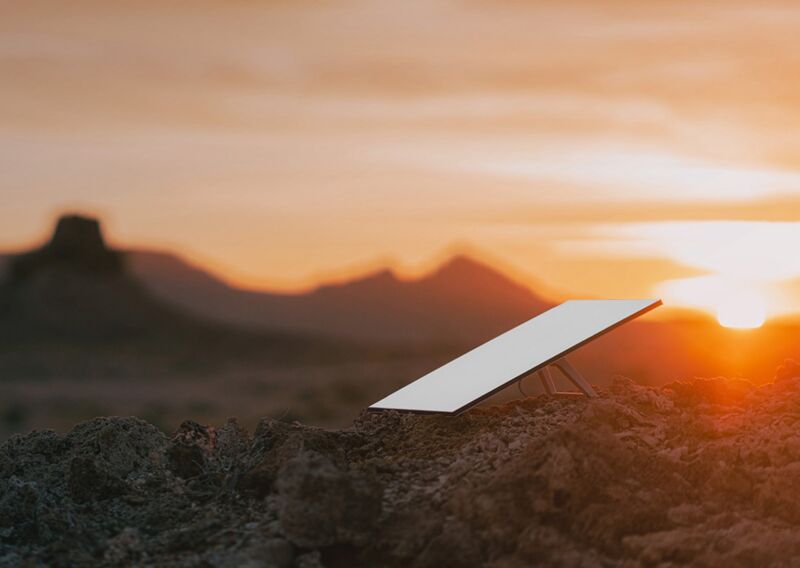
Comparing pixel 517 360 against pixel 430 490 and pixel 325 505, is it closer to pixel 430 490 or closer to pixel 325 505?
pixel 430 490

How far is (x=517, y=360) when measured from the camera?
7.18m

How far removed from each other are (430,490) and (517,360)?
1.50 m

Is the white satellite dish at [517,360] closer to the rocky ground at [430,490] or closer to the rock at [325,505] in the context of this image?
the rocky ground at [430,490]

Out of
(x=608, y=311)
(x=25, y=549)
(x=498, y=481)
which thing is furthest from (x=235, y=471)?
(x=608, y=311)

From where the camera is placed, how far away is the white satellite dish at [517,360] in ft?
22.2

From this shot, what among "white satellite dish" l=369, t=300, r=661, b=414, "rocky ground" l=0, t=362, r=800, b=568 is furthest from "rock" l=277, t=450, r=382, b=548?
"white satellite dish" l=369, t=300, r=661, b=414

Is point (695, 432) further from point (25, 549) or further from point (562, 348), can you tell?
point (25, 549)

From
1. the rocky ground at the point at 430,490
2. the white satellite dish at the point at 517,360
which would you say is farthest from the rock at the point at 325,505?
the white satellite dish at the point at 517,360

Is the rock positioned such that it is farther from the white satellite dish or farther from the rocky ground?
the white satellite dish

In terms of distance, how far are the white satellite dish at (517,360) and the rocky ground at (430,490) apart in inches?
9.2

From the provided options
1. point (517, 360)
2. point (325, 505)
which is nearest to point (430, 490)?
point (325, 505)

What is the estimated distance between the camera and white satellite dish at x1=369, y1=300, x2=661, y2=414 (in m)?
6.78

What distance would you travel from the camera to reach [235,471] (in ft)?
21.4

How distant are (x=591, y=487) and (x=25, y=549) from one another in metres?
3.18
